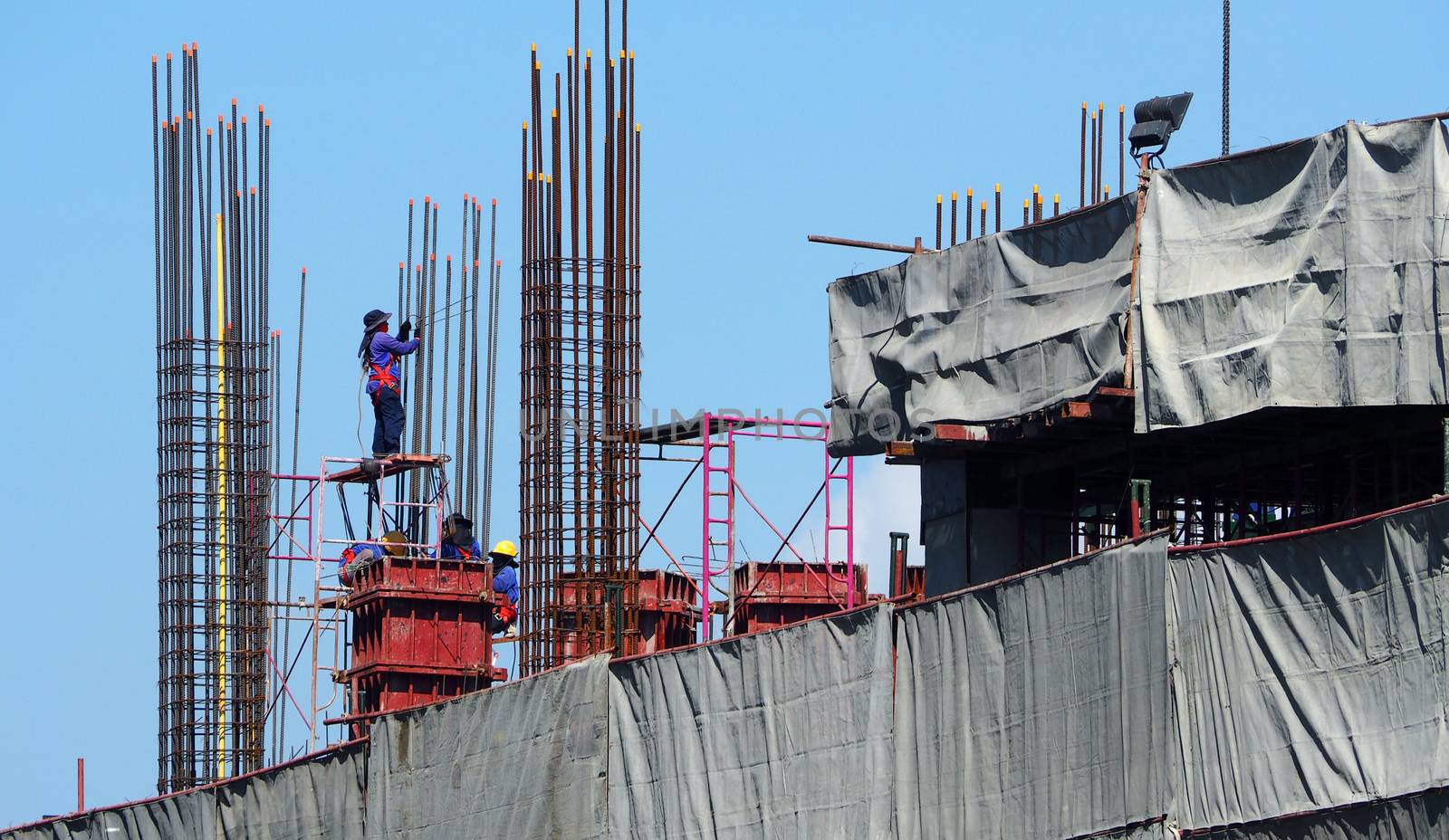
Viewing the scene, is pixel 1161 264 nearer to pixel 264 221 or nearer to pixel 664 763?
pixel 664 763

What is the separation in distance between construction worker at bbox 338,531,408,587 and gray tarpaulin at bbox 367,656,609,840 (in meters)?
3.62

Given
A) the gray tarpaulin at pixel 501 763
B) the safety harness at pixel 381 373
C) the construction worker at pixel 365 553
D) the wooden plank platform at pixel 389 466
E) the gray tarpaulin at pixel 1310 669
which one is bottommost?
the gray tarpaulin at pixel 501 763

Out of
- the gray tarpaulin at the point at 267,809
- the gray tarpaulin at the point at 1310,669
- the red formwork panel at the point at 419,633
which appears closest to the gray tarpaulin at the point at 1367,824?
the gray tarpaulin at the point at 1310,669

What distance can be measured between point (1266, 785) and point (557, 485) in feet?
61.6

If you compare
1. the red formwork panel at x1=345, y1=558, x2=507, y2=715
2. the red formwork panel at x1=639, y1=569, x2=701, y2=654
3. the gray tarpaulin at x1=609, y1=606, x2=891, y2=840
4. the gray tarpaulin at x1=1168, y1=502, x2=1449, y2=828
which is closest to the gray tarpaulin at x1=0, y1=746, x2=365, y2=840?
the red formwork panel at x1=345, y1=558, x2=507, y2=715

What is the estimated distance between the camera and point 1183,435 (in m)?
28.0

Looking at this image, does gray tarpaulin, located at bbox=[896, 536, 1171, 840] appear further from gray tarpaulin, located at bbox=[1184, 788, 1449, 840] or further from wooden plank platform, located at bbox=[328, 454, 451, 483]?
wooden plank platform, located at bbox=[328, 454, 451, 483]

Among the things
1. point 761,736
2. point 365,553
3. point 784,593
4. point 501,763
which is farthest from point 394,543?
point 761,736

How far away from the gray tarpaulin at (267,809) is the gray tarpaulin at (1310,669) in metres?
15.5

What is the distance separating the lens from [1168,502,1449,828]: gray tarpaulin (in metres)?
21.5

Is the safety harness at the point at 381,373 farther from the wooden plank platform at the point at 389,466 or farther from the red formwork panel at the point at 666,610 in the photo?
the red formwork panel at the point at 666,610

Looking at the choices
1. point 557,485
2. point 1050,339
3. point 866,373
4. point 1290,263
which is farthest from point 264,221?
point 1290,263

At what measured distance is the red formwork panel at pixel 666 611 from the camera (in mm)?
43312

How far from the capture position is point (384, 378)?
3900cm
